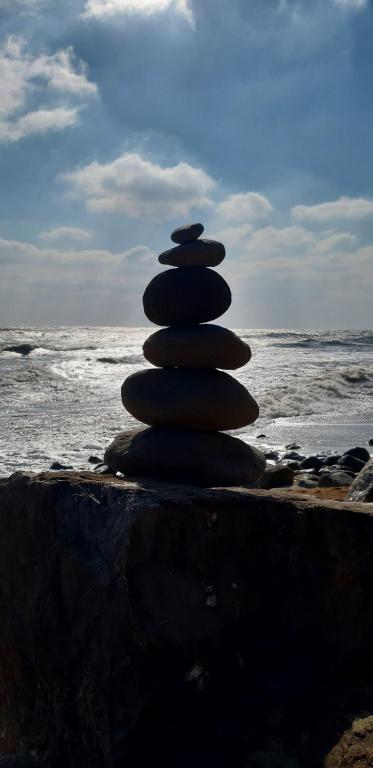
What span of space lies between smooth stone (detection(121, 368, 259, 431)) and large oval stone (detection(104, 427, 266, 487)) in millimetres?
110

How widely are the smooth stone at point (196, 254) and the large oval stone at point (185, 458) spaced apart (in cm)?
141

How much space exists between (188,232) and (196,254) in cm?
27

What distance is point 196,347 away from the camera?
627 cm

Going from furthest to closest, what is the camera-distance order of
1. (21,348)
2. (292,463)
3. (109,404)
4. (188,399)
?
1. (21,348)
2. (109,404)
3. (292,463)
4. (188,399)

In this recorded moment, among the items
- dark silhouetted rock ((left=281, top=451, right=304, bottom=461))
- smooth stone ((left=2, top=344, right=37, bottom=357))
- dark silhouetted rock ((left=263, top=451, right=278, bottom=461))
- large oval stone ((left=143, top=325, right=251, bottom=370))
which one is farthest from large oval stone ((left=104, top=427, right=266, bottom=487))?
smooth stone ((left=2, top=344, right=37, bottom=357))

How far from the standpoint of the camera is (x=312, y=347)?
52.1 metres

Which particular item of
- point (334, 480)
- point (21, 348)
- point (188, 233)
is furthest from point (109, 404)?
point (21, 348)

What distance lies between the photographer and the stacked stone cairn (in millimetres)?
5949

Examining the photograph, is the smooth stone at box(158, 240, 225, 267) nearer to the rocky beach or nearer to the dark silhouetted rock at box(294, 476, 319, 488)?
the rocky beach

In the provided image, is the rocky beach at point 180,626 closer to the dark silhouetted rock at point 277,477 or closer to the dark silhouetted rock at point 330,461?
the dark silhouetted rock at point 277,477

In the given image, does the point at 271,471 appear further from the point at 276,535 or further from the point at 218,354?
the point at 276,535

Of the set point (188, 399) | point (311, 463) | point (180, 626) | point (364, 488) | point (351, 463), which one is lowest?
point (311, 463)

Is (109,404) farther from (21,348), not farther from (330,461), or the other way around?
(21,348)

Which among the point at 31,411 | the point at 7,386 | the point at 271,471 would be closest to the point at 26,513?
the point at 271,471
